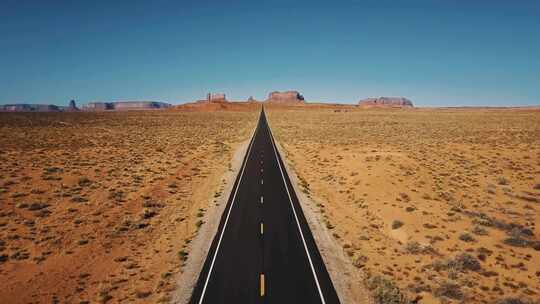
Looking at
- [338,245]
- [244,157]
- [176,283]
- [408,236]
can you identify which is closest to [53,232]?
[176,283]

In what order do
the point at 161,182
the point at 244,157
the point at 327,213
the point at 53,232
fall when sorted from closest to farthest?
1. the point at 53,232
2. the point at 327,213
3. the point at 161,182
4. the point at 244,157

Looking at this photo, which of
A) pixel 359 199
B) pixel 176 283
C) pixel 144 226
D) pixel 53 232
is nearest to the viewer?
pixel 176 283

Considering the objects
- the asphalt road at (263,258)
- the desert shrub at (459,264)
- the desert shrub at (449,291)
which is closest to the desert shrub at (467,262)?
the desert shrub at (459,264)

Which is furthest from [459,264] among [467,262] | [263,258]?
[263,258]

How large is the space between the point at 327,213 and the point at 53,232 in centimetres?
1804

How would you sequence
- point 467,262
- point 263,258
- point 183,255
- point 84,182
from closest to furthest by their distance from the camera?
point 467,262 → point 263,258 → point 183,255 → point 84,182

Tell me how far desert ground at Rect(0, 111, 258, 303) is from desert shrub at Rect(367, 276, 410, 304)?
885 centimetres

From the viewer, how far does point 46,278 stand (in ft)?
49.4

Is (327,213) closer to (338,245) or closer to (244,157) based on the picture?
(338,245)

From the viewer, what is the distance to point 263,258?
53.6 feet

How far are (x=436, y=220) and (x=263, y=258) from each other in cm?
1275

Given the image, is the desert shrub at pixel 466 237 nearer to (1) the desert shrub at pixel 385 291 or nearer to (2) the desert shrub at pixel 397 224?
(2) the desert shrub at pixel 397 224

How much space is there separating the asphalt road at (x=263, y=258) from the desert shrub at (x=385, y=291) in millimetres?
1817

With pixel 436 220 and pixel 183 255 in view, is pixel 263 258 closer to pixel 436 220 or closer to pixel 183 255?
pixel 183 255
